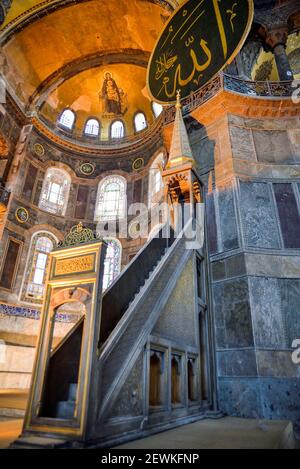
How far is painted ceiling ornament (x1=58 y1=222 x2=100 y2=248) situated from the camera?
250cm

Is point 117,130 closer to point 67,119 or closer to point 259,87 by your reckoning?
point 67,119

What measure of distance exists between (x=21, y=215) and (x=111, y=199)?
4356mm

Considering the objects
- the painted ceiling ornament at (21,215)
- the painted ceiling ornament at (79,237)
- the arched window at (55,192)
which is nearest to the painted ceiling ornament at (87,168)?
the arched window at (55,192)

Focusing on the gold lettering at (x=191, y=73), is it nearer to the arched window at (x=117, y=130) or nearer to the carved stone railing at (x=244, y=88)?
the carved stone railing at (x=244, y=88)

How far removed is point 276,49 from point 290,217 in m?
5.85

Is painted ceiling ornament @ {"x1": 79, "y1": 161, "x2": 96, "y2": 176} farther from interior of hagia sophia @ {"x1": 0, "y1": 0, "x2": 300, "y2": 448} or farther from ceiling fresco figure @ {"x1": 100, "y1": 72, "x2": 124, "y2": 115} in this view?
ceiling fresco figure @ {"x1": 100, "y1": 72, "x2": 124, "y2": 115}

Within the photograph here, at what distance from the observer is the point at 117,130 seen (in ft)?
54.6

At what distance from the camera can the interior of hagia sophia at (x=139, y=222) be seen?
2482mm

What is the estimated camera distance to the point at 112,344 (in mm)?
2406

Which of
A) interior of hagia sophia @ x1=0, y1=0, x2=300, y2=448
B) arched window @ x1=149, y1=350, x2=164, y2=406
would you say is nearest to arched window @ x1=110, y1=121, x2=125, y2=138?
interior of hagia sophia @ x1=0, y1=0, x2=300, y2=448

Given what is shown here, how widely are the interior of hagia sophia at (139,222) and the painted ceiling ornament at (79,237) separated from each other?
0.02 m

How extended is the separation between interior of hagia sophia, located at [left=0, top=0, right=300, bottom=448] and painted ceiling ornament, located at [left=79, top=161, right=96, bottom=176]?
0.27 ft

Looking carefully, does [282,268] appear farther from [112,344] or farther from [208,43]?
[208,43]
